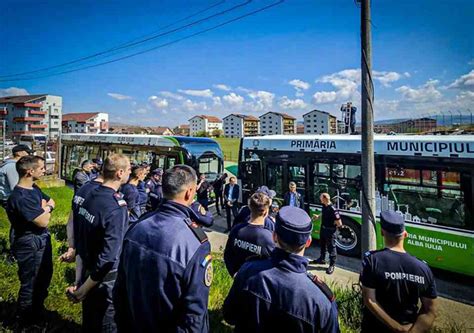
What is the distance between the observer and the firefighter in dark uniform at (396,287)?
2588 mm

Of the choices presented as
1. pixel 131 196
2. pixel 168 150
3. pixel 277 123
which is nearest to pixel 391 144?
pixel 131 196

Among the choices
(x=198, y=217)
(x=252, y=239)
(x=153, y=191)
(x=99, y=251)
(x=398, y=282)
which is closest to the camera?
(x=198, y=217)

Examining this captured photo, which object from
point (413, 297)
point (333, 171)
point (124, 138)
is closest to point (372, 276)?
point (413, 297)

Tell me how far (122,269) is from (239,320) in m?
0.91

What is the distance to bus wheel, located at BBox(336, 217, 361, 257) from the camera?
7.91 metres

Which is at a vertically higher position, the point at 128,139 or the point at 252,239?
the point at 128,139

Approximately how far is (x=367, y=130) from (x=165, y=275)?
386 cm

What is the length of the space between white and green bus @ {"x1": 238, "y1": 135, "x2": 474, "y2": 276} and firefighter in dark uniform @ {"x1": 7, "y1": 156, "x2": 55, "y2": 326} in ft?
21.8

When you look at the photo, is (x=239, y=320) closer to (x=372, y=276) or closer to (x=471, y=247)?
(x=372, y=276)

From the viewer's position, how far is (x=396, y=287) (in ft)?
8.57

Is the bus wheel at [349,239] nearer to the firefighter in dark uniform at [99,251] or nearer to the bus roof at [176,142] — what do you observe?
the firefighter in dark uniform at [99,251]

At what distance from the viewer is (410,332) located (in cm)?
259

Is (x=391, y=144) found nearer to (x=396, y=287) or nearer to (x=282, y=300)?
(x=396, y=287)

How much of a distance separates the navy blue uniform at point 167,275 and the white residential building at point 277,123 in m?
117
